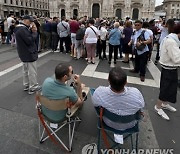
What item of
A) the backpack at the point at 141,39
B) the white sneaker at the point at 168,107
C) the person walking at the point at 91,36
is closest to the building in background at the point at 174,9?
the person walking at the point at 91,36

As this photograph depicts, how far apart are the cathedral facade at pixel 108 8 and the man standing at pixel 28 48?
58049mm

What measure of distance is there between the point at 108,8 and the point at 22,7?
29693 mm

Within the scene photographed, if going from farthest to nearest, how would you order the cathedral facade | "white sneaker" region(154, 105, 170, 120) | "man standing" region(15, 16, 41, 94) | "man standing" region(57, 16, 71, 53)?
the cathedral facade, "man standing" region(57, 16, 71, 53), "man standing" region(15, 16, 41, 94), "white sneaker" region(154, 105, 170, 120)

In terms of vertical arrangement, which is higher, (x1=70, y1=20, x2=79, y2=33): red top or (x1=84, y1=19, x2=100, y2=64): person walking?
(x1=70, y1=20, x2=79, y2=33): red top

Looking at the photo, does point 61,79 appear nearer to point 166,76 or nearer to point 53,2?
point 166,76

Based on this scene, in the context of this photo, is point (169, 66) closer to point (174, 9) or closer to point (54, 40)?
point (54, 40)

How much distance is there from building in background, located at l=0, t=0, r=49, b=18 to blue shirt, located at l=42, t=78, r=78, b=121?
60.3 meters

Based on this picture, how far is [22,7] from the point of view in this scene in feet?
207

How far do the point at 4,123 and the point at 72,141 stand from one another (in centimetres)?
147

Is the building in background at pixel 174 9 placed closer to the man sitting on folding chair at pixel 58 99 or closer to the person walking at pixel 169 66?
the person walking at pixel 169 66

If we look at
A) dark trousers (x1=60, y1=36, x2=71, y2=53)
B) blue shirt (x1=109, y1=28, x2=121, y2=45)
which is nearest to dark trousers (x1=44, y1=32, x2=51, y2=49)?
dark trousers (x1=60, y1=36, x2=71, y2=53)

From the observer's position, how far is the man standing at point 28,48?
4.43 meters

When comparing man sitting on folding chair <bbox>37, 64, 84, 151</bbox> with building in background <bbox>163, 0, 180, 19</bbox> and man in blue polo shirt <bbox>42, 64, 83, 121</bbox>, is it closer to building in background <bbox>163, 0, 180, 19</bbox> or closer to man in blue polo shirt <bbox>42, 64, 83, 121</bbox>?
man in blue polo shirt <bbox>42, 64, 83, 121</bbox>

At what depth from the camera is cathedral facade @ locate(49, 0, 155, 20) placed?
58.5 m
